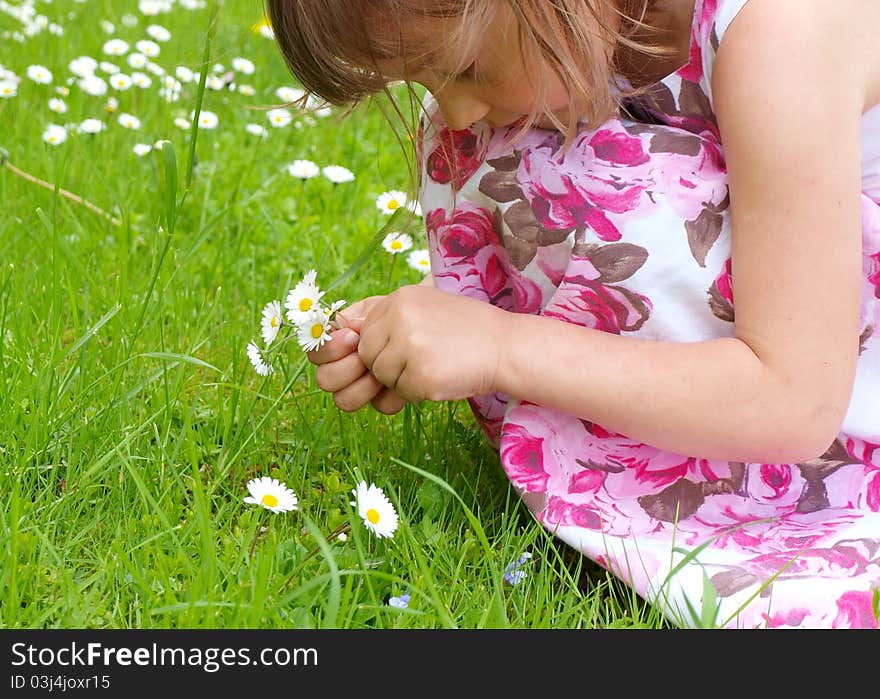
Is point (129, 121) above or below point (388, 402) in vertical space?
above

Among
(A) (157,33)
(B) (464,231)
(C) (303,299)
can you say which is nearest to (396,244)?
(B) (464,231)

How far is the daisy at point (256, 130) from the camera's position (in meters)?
2.54

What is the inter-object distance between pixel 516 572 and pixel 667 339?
11.9 inches

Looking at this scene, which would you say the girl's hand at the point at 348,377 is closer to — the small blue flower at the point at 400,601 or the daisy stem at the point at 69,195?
the small blue flower at the point at 400,601

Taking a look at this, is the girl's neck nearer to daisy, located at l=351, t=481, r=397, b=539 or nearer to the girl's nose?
the girl's nose

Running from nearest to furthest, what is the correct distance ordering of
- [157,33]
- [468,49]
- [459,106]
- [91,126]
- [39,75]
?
[468,49] < [459,106] < [91,126] < [39,75] < [157,33]

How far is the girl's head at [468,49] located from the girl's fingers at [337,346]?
263 millimetres

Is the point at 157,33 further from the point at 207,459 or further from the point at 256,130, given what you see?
the point at 207,459

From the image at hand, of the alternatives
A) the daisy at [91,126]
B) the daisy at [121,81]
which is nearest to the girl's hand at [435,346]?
the daisy at [91,126]

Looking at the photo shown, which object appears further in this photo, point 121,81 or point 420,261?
point 121,81

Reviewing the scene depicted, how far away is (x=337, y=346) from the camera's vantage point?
1405 mm

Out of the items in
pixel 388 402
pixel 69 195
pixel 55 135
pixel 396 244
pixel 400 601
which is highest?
pixel 55 135

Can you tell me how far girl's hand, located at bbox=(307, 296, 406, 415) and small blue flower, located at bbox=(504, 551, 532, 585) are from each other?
228 mm

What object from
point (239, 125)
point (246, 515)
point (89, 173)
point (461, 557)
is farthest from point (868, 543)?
point (239, 125)
